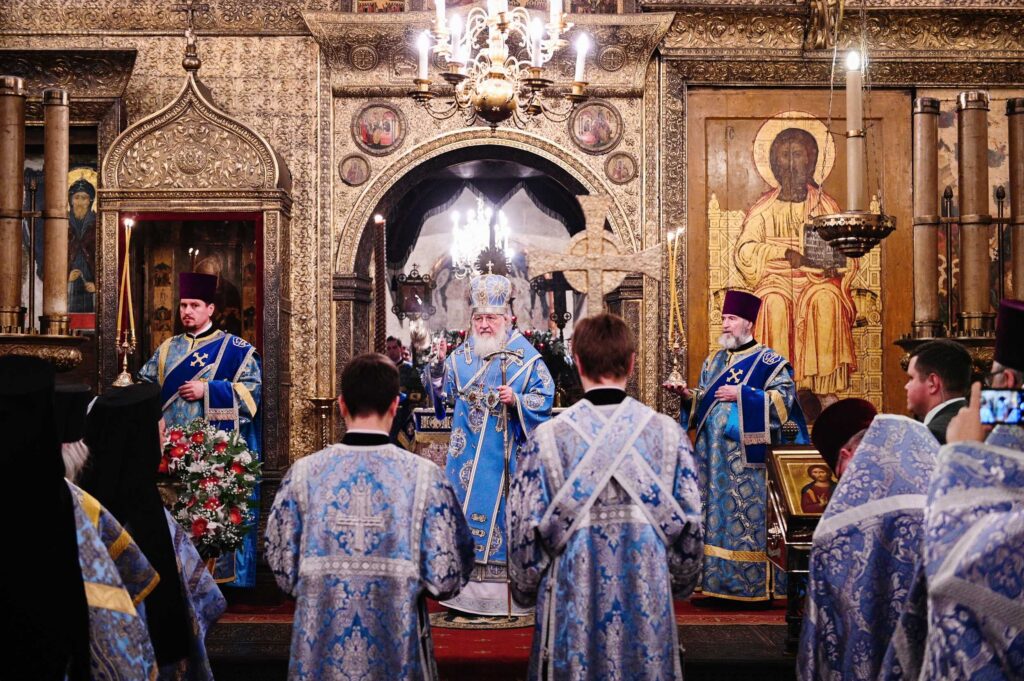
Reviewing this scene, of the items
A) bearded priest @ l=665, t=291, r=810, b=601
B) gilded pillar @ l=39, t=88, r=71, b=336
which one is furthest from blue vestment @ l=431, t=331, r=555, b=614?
gilded pillar @ l=39, t=88, r=71, b=336

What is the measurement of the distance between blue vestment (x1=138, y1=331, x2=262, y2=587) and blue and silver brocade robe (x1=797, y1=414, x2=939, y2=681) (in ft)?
15.4

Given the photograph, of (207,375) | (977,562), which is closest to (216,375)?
(207,375)

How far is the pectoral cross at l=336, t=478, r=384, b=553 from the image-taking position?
3652 mm

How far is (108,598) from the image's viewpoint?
311 cm

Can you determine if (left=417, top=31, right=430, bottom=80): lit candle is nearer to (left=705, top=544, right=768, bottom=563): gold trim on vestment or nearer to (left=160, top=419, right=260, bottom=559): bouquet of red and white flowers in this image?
(left=160, top=419, right=260, bottom=559): bouquet of red and white flowers

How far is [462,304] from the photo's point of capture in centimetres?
1399

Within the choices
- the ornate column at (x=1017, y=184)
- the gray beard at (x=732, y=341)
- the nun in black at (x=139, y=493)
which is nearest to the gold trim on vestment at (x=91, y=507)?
the nun in black at (x=139, y=493)

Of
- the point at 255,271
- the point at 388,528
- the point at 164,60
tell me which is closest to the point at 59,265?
the point at 255,271

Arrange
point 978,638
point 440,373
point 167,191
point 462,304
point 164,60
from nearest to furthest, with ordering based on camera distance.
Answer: point 978,638
point 167,191
point 164,60
point 440,373
point 462,304

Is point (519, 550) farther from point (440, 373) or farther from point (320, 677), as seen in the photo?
point (440, 373)

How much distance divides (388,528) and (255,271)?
5710 mm

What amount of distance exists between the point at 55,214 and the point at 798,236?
5.84m

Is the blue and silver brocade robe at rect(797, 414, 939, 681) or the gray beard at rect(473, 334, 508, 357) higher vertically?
the gray beard at rect(473, 334, 508, 357)

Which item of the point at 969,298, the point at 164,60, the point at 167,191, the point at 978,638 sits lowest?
the point at 978,638
